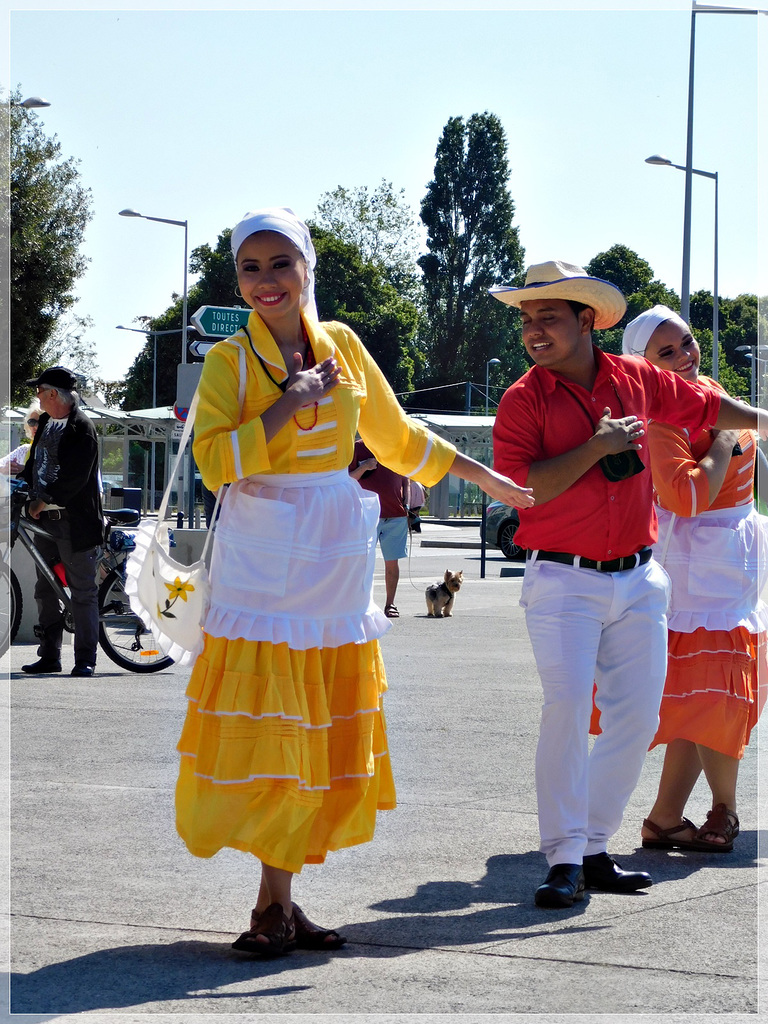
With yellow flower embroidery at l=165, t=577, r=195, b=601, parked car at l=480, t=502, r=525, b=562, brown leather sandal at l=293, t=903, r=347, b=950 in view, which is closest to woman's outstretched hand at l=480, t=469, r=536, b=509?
yellow flower embroidery at l=165, t=577, r=195, b=601

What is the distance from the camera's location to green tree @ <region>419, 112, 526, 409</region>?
83562 mm

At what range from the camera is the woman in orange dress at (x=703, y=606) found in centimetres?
552

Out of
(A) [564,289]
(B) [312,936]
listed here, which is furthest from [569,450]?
(B) [312,936]

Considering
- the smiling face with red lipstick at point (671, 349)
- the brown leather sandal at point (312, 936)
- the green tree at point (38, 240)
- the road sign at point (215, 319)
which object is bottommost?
the brown leather sandal at point (312, 936)

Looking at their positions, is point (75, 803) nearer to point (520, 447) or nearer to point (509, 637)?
point (520, 447)

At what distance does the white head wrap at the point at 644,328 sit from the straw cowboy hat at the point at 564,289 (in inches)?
25.3

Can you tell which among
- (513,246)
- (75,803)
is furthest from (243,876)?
(513,246)

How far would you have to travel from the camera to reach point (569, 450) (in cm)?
491

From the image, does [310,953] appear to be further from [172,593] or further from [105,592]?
[105,592]

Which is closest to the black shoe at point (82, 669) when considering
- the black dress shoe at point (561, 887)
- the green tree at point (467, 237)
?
the black dress shoe at point (561, 887)

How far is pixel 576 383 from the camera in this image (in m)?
5.09

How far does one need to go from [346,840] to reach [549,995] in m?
0.80

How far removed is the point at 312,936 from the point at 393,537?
1077 cm

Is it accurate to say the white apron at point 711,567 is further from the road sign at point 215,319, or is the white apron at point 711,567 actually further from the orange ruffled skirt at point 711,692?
the road sign at point 215,319
